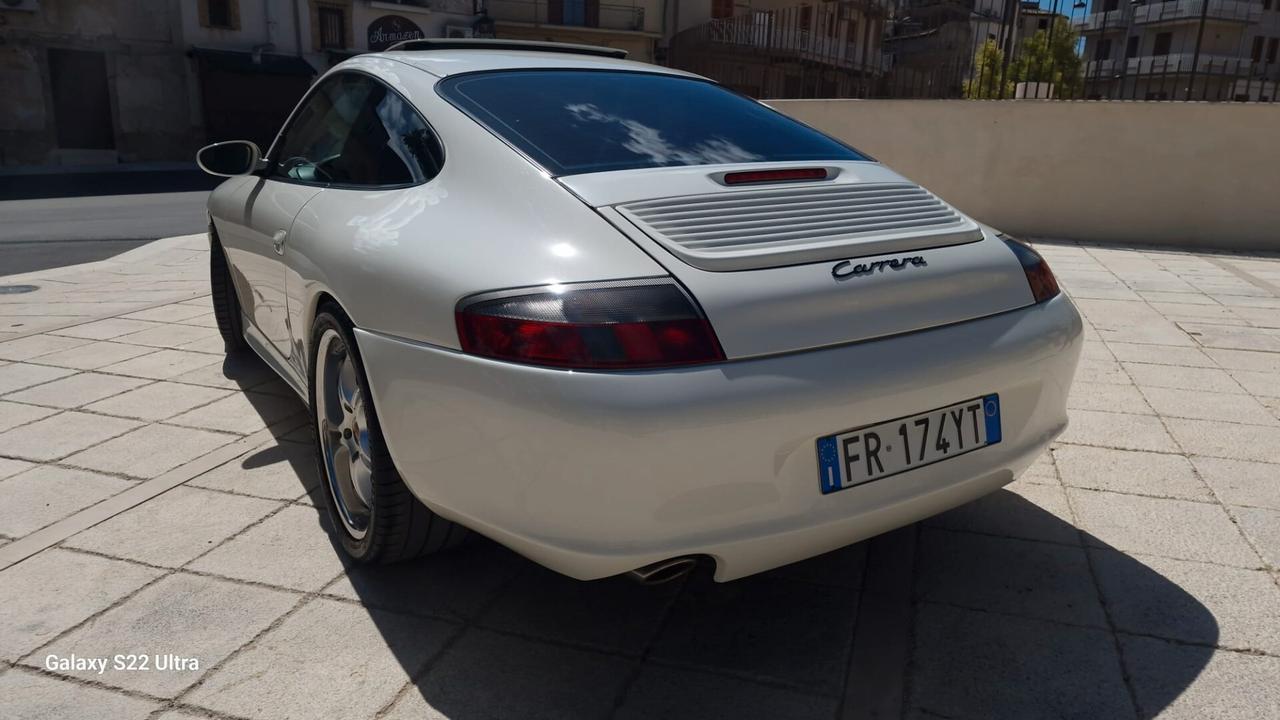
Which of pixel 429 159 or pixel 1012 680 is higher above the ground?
pixel 429 159

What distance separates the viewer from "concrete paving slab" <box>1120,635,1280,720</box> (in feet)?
6.88

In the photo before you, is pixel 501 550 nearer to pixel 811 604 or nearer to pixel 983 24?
pixel 811 604

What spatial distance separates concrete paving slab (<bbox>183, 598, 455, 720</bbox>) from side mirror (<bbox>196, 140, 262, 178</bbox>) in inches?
80.7

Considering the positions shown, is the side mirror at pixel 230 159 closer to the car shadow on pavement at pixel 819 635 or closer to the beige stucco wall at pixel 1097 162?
the car shadow on pavement at pixel 819 635

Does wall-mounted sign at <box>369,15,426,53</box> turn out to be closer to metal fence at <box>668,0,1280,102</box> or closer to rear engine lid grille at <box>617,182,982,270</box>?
metal fence at <box>668,0,1280,102</box>

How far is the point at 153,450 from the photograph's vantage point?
3.62m

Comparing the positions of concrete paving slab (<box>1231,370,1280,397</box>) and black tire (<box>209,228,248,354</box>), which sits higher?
black tire (<box>209,228,248,354</box>)

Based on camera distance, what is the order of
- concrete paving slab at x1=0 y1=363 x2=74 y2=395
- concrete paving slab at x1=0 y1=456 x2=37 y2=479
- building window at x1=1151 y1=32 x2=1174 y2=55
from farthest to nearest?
building window at x1=1151 y1=32 x2=1174 y2=55, concrete paving slab at x1=0 y1=363 x2=74 y2=395, concrete paving slab at x1=0 y1=456 x2=37 y2=479

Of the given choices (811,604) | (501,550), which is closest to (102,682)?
(501,550)

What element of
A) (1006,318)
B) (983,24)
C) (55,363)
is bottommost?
(55,363)

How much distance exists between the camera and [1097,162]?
10.2 meters

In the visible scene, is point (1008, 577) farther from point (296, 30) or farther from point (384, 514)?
point (296, 30)

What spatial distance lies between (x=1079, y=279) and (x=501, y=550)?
255 inches

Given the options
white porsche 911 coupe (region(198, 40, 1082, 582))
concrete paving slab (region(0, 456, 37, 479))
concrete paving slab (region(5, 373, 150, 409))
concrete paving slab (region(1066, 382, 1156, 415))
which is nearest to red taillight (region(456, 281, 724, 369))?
white porsche 911 coupe (region(198, 40, 1082, 582))
